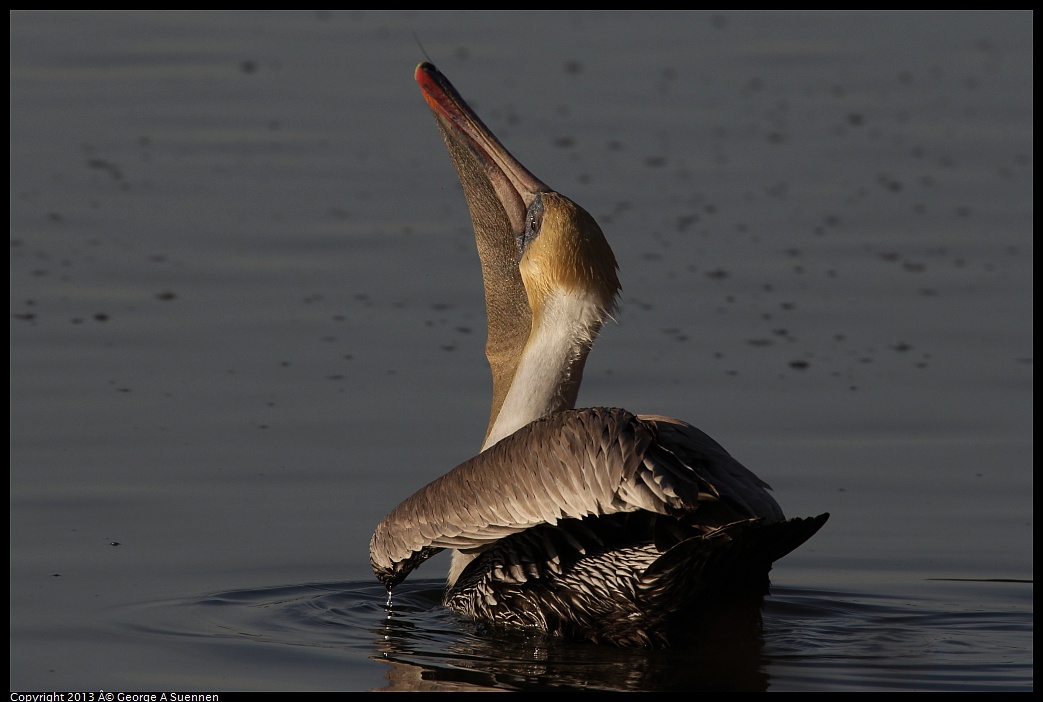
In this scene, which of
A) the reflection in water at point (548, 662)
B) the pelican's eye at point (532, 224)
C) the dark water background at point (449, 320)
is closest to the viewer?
the reflection in water at point (548, 662)

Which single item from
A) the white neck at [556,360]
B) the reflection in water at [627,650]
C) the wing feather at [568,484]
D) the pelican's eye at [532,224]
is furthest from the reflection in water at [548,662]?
the pelican's eye at [532,224]

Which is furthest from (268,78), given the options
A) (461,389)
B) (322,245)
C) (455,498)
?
(455,498)

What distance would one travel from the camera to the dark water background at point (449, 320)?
503cm

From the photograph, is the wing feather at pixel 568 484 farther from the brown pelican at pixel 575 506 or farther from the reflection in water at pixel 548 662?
the reflection in water at pixel 548 662

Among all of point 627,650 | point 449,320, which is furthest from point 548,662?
point 449,320

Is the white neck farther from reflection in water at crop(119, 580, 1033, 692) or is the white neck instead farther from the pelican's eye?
reflection in water at crop(119, 580, 1033, 692)

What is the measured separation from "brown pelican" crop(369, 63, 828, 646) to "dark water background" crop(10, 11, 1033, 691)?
147 mm

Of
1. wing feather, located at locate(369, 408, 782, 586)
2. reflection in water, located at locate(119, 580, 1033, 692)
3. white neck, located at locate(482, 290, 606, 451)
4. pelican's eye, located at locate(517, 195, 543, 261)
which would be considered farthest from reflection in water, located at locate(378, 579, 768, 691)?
pelican's eye, located at locate(517, 195, 543, 261)

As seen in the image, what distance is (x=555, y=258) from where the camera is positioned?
521 cm

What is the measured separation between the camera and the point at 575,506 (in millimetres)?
4469

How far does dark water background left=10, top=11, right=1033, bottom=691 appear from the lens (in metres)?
5.03

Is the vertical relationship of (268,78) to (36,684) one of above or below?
above
